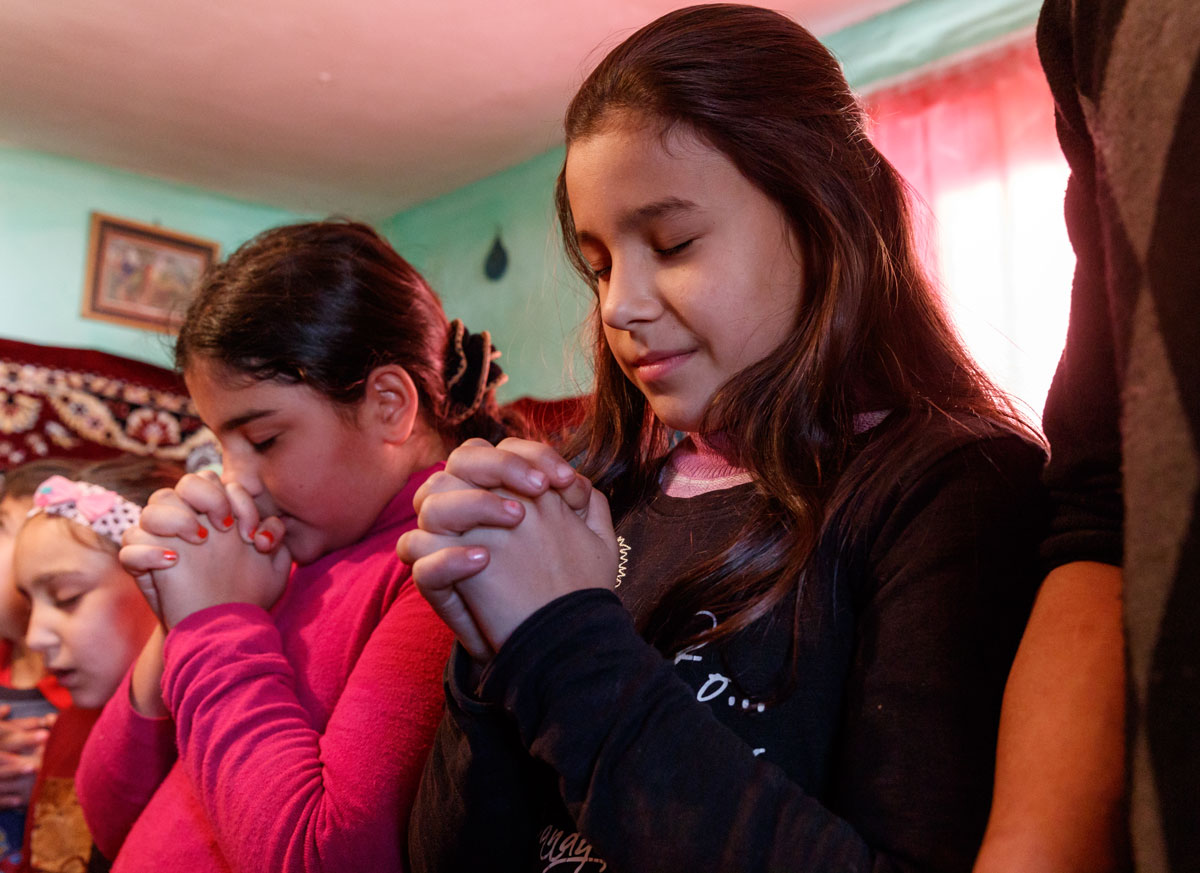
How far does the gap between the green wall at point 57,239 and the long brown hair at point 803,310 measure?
124 inches

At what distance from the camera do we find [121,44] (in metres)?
2.84

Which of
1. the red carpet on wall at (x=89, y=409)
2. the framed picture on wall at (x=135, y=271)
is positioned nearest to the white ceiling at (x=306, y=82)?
the framed picture on wall at (x=135, y=271)

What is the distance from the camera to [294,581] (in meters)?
1.24

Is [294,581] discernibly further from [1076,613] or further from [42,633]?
[1076,613]

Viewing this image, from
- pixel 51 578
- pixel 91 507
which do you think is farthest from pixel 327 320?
pixel 51 578

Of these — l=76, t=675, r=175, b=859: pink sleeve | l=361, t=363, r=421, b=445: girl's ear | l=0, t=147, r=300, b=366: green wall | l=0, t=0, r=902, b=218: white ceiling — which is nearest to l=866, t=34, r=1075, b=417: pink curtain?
l=0, t=0, r=902, b=218: white ceiling

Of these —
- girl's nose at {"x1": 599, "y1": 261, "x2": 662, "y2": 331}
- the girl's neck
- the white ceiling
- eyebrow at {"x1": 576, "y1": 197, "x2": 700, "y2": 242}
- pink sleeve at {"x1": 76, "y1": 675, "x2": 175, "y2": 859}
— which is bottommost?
pink sleeve at {"x1": 76, "y1": 675, "x2": 175, "y2": 859}

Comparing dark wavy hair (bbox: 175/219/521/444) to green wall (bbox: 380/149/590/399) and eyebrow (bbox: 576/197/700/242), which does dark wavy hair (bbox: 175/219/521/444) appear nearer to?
eyebrow (bbox: 576/197/700/242)

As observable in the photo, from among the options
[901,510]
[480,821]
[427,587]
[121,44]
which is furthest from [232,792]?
[121,44]

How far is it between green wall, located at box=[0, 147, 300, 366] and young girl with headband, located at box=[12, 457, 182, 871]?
73.6 inches

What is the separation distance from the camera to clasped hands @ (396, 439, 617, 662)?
551 mm

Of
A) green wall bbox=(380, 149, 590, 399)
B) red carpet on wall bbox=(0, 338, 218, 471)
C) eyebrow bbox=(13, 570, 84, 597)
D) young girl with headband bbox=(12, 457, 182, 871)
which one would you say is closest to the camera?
young girl with headband bbox=(12, 457, 182, 871)

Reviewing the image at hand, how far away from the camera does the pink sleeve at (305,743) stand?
2.62 feet

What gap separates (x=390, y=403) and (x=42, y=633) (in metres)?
0.96
